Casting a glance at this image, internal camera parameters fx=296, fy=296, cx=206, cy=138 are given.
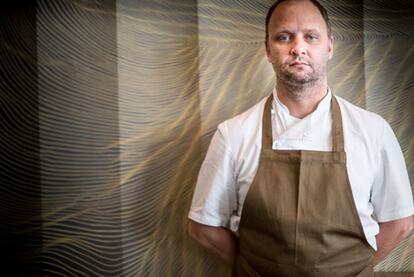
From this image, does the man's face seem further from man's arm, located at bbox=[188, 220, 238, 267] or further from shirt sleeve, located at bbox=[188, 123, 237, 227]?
man's arm, located at bbox=[188, 220, 238, 267]

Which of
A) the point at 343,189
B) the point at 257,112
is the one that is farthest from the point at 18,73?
the point at 343,189

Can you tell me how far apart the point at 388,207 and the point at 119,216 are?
1175 millimetres

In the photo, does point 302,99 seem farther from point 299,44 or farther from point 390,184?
point 390,184

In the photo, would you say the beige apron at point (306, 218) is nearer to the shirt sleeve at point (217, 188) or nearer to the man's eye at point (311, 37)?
the shirt sleeve at point (217, 188)

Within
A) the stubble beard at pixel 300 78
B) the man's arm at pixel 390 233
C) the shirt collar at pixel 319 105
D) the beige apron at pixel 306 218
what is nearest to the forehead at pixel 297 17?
the stubble beard at pixel 300 78

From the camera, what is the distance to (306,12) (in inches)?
46.1

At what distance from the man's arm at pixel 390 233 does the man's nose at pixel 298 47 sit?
2.61 ft

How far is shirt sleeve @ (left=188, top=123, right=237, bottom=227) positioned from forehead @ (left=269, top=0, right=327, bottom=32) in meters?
0.49

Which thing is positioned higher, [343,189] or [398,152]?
[398,152]

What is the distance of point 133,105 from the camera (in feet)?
4.62

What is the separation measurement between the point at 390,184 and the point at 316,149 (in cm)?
32

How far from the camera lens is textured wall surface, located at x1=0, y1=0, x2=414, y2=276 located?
53.5 inches

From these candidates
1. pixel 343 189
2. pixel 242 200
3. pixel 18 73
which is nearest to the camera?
pixel 343 189

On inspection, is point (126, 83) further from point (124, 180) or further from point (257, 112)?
point (257, 112)
